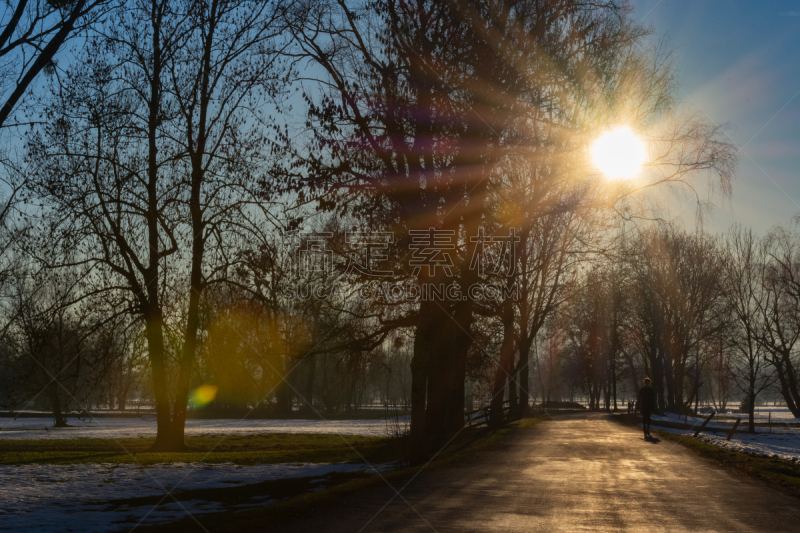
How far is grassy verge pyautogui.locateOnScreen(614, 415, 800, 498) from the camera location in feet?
35.0

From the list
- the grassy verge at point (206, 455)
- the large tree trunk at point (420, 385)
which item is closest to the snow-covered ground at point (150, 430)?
the grassy verge at point (206, 455)

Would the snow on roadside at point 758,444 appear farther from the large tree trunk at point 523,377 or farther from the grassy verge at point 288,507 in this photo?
the large tree trunk at point 523,377

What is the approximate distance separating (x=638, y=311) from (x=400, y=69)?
140 ft

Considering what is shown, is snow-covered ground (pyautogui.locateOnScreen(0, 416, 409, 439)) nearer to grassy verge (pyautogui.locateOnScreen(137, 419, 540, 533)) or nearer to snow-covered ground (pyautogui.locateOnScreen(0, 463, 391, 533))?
snow-covered ground (pyautogui.locateOnScreen(0, 463, 391, 533))

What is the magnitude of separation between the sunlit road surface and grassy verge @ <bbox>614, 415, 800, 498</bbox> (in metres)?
0.38

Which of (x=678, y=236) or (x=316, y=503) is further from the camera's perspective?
(x=678, y=236)

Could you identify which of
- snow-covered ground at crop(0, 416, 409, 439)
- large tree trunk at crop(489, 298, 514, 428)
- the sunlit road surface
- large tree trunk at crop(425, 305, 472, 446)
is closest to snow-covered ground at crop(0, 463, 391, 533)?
the sunlit road surface

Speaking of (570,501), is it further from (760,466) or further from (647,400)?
(647,400)

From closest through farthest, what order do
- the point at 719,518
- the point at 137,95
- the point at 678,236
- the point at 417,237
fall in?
the point at 719,518
the point at 417,237
the point at 137,95
the point at 678,236

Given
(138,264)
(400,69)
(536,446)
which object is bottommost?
(536,446)

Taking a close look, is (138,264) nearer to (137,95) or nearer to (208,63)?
(137,95)

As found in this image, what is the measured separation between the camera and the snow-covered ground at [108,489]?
767 centimetres

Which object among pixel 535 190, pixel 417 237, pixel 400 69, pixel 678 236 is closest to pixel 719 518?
pixel 417 237

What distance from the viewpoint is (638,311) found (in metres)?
51.8
